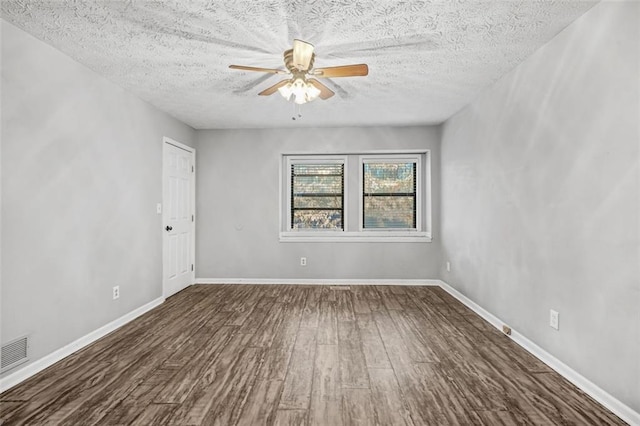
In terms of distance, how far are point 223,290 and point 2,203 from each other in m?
2.91

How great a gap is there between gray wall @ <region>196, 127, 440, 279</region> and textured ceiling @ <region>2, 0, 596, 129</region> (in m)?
1.37

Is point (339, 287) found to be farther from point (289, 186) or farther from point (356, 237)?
point (289, 186)

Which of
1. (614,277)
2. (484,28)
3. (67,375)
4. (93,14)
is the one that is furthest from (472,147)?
(67,375)

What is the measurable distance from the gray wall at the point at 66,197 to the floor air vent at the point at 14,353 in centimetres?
6

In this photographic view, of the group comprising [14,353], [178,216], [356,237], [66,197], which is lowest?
[14,353]

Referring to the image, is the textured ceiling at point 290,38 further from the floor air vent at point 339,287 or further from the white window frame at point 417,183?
the floor air vent at point 339,287

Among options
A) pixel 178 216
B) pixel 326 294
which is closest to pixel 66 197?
pixel 178 216

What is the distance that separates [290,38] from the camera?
238cm

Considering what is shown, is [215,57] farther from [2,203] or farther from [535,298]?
[535,298]

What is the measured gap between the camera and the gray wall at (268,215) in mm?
5027

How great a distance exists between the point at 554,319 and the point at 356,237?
2.95 metres

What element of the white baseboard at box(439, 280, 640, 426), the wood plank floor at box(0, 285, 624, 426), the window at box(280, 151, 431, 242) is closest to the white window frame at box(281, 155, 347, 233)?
the window at box(280, 151, 431, 242)

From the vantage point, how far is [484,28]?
7.47 feet

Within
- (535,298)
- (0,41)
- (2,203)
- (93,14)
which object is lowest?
(535,298)
